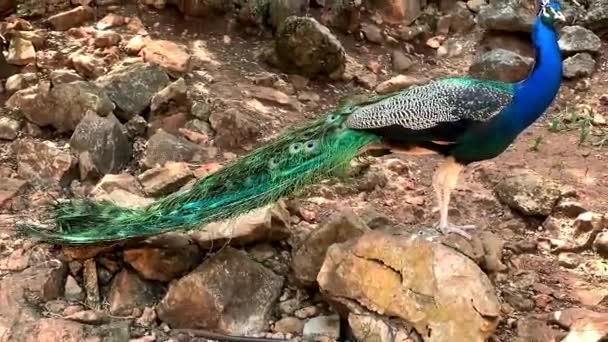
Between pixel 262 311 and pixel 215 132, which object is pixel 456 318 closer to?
pixel 262 311

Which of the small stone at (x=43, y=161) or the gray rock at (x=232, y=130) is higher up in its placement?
the gray rock at (x=232, y=130)

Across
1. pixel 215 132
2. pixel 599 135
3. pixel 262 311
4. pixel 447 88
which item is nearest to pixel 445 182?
pixel 447 88

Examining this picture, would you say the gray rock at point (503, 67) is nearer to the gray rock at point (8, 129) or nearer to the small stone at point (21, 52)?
the small stone at point (21, 52)

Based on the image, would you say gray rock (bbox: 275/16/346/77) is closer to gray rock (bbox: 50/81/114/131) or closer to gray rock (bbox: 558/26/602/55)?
gray rock (bbox: 50/81/114/131)

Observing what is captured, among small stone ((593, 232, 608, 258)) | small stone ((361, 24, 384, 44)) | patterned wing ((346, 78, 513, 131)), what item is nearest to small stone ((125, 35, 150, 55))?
small stone ((361, 24, 384, 44))

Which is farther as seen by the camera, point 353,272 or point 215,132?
point 215,132

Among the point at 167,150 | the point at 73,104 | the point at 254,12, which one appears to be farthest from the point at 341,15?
the point at 73,104

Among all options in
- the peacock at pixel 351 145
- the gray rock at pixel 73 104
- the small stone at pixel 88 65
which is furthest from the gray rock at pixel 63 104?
the peacock at pixel 351 145
